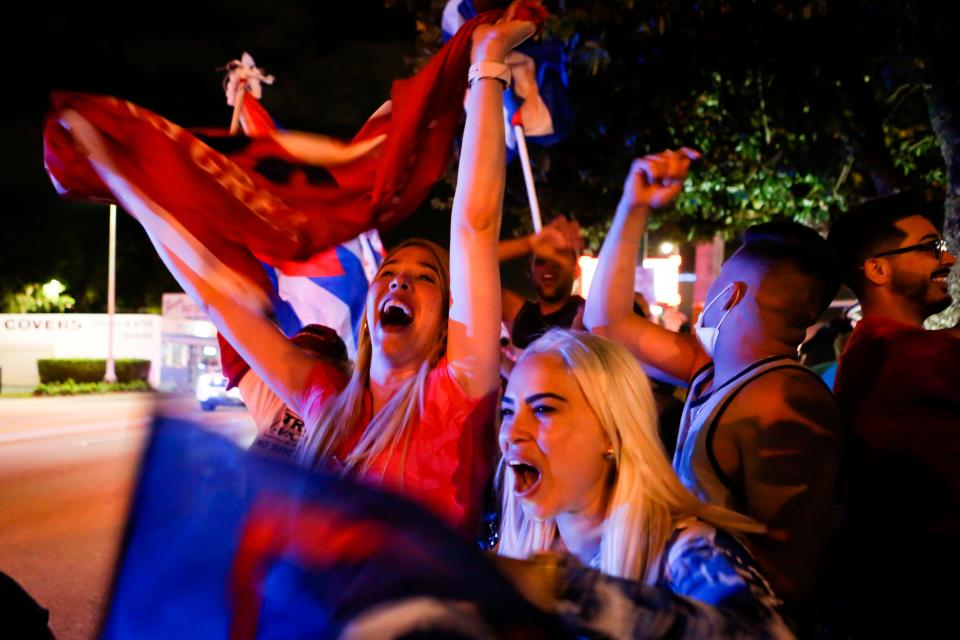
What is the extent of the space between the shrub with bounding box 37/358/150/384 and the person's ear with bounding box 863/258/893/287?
33.3 metres

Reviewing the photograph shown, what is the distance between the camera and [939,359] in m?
2.54

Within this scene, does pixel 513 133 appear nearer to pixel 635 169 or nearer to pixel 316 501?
pixel 635 169

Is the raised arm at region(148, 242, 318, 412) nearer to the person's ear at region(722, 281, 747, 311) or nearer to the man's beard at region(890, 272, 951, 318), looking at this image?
the person's ear at region(722, 281, 747, 311)

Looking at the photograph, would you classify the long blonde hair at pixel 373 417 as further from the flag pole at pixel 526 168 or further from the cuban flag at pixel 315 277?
the flag pole at pixel 526 168

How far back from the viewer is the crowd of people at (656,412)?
177cm

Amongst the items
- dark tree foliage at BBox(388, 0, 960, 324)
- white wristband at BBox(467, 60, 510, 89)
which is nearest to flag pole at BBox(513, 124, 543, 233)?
dark tree foliage at BBox(388, 0, 960, 324)

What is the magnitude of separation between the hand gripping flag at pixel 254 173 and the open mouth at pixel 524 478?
151cm

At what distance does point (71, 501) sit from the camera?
9523 millimetres

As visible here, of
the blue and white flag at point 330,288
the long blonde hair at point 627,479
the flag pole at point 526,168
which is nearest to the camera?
the long blonde hair at point 627,479

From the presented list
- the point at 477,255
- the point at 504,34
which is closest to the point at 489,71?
the point at 504,34

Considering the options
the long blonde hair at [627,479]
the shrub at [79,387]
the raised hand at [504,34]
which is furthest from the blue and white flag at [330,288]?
the shrub at [79,387]

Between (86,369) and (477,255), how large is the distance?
112ft

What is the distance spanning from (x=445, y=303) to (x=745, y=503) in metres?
1.12

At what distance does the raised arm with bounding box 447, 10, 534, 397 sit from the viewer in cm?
231
